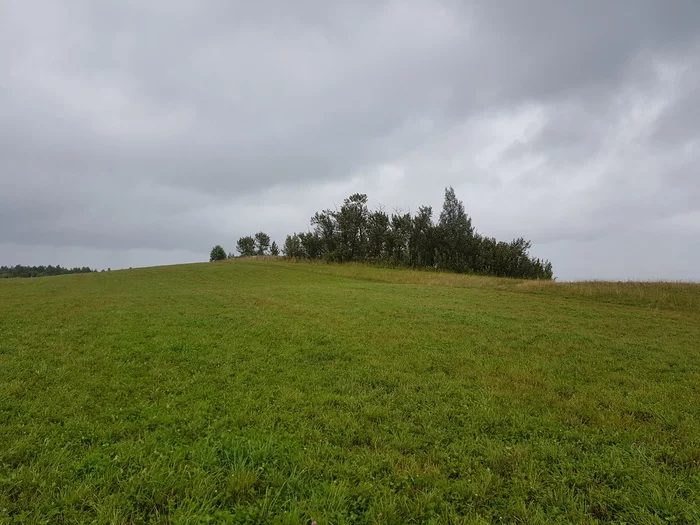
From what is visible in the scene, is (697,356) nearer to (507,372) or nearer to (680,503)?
(507,372)

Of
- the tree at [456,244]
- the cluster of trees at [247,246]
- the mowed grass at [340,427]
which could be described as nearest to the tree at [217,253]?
the cluster of trees at [247,246]

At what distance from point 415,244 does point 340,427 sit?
64031 millimetres

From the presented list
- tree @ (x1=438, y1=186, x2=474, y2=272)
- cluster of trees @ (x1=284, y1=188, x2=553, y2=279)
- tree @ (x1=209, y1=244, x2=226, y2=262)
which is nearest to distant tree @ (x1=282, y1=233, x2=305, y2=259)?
cluster of trees @ (x1=284, y1=188, x2=553, y2=279)

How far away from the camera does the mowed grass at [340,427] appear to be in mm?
4020

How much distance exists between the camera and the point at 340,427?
5.80m

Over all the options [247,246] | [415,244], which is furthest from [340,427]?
[247,246]

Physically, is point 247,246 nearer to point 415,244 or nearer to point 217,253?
point 217,253

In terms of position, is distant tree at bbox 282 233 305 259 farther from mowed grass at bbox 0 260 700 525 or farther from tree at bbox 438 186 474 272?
mowed grass at bbox 0 260 700 525

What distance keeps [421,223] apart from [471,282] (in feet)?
109

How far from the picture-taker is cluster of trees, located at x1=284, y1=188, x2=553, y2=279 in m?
64.3

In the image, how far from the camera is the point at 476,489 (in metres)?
4.29

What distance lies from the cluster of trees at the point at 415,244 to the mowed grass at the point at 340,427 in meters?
53.2

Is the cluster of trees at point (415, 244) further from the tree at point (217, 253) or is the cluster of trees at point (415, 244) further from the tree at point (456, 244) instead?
the tree at point (217, 253)

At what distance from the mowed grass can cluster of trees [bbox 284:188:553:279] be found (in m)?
53.2
